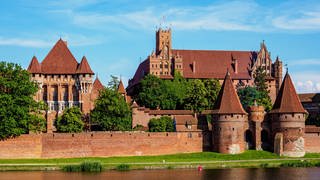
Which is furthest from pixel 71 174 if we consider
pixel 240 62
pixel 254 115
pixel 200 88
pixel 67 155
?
pixel 240 62

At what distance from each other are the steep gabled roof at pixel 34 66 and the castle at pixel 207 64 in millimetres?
21255

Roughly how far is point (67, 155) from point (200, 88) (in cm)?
2384

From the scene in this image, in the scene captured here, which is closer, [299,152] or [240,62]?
[299,152]

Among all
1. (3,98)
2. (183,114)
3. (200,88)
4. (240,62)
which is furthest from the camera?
(240,62)

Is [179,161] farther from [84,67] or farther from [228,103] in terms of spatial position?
[84,67]

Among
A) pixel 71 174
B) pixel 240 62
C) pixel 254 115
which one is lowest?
pixel 71 174

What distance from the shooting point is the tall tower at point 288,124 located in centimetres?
6881

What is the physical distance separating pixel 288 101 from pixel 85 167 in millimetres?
23279

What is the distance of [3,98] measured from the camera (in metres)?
66.3

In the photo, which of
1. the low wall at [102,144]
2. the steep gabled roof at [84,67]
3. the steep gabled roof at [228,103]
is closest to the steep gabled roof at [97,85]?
the steep gabled roof at [84,67]

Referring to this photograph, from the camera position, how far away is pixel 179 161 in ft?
213

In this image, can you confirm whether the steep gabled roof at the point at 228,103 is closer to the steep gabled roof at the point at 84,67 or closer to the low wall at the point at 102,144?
the low wall at the point at 102,144

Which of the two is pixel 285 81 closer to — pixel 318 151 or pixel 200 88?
pixel 318 151

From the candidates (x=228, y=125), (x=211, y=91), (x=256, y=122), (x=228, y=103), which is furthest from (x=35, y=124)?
(x=211, y=91)
